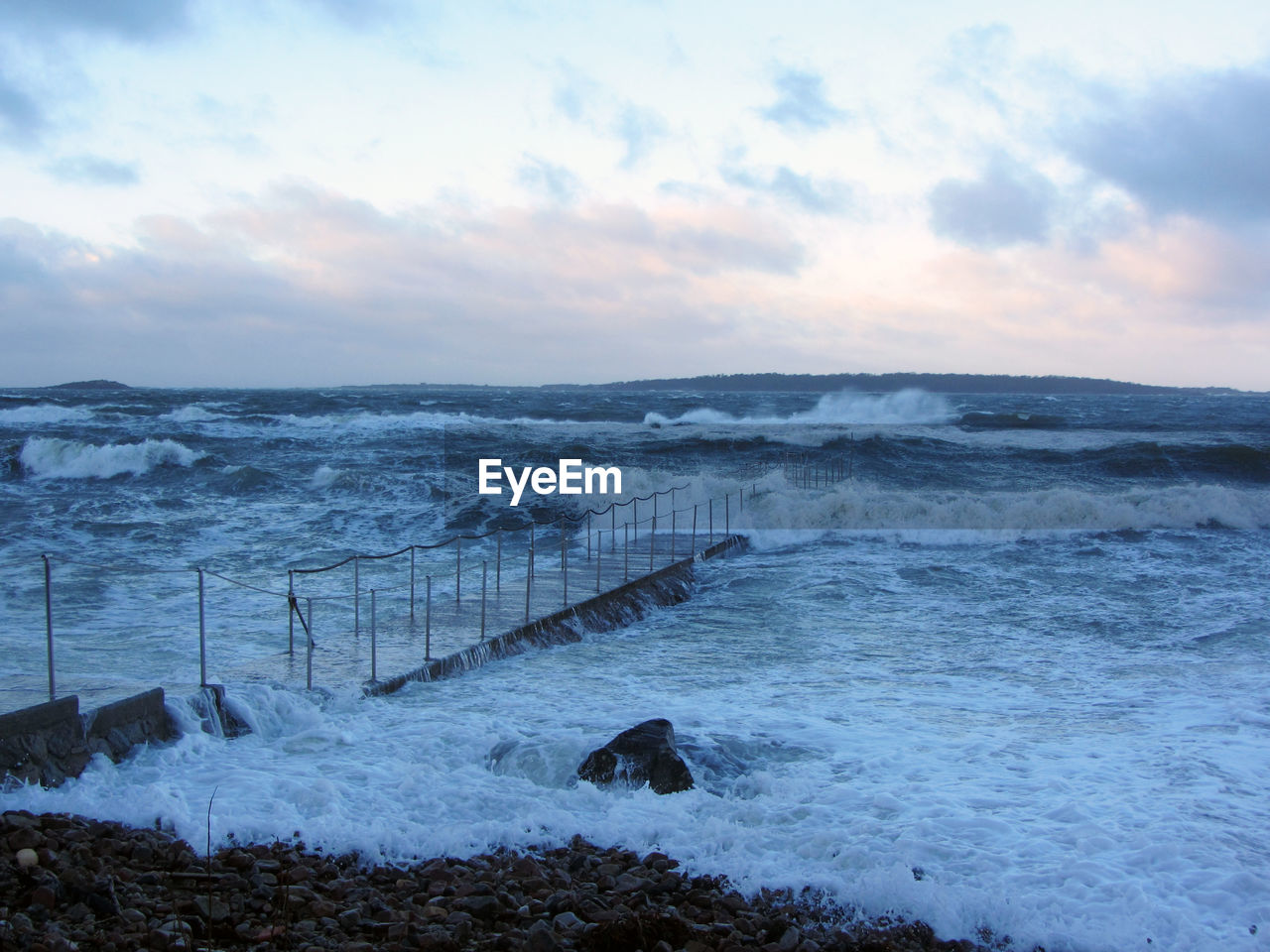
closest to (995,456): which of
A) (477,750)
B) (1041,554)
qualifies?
(1041,554)

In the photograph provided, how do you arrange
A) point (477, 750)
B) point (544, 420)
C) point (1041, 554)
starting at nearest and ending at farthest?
point (477, 750)
point (1041, 554)
point (544, 420)

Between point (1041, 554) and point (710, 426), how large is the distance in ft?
91.3

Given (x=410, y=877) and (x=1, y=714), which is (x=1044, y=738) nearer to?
(x=410, y=877)

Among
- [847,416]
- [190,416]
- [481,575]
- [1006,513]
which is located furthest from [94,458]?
[847,416]

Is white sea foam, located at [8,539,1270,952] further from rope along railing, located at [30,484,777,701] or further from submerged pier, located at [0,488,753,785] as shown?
rope along railing, located at [30,484,777,701]

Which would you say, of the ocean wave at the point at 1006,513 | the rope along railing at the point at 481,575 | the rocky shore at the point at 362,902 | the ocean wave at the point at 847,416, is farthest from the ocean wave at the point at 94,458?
the rocky shore at the point at 362,902

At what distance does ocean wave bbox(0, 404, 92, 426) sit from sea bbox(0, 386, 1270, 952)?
22.2 m

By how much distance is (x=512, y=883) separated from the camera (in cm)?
439

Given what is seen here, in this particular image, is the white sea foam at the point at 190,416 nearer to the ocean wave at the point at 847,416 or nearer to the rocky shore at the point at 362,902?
the ocean wave at the point at 847,416

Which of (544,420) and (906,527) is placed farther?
(544,420)

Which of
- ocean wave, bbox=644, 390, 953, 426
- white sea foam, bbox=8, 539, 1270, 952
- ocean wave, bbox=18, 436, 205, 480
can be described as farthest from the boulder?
ocean wave, bbox=644, 390, 953, 426

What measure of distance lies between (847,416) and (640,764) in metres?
49.8

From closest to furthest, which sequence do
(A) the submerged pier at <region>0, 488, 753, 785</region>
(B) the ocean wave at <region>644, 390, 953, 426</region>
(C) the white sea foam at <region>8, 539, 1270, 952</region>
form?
(C) the white sea foam at <region>8, 539, 1270, 952</region> < (A) the submerged pier at <region>0, 488, 753, 785</region> < (B) the ocean wave at <region>644, 390, 953, 426</region>

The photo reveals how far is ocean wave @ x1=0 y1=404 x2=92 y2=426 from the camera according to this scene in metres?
39.8
